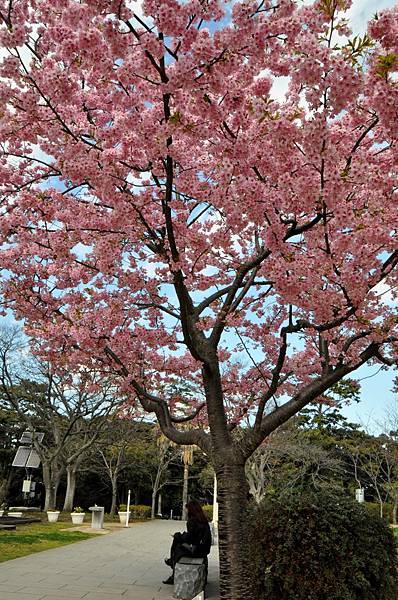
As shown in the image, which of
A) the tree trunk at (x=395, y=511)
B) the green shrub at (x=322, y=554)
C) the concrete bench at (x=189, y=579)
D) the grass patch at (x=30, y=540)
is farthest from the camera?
the tree trunk at (x=395, y=511)

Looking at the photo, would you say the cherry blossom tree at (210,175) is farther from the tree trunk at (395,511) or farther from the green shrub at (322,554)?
the tree trunk at (395,511)

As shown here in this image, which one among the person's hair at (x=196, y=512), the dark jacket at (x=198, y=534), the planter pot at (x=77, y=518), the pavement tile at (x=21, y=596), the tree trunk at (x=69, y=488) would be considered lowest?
the pavement tile at (x=21, y=596)

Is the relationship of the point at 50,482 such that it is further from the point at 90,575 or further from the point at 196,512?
the point at 196,512

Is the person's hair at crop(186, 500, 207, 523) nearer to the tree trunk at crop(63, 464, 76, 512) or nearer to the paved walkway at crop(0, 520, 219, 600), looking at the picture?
the paved walkway at crop(0, 520, 219, 600)

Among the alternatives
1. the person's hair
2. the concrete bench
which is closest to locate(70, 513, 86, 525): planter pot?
the person's hair

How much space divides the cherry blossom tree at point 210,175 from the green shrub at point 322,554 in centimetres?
52

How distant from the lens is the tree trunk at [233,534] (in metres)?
4.74

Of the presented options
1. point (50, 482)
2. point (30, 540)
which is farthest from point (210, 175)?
point (50, 482)

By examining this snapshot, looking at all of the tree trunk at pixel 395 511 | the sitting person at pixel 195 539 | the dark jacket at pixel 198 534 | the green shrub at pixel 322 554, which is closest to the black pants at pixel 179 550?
the sitting person at pixel 195 539

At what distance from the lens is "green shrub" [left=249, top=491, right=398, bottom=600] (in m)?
4.91

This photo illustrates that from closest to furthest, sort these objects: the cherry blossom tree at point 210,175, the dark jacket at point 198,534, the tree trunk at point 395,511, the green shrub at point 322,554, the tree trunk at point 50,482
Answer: the cherry blossom tree at point 210,175 → the green shrub at point 322,554 → the dark jacket at point 198,534 → the tree trunk at point 50,482 → the tree trunk at point 395,511

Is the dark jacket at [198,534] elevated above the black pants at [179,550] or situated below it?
above

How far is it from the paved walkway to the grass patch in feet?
1.19

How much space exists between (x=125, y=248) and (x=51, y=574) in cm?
500
